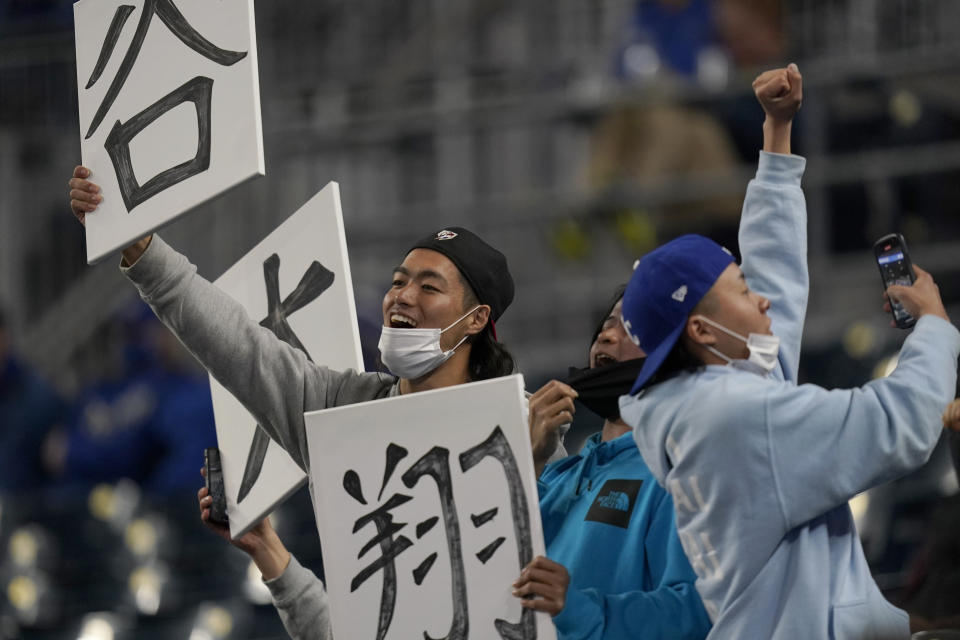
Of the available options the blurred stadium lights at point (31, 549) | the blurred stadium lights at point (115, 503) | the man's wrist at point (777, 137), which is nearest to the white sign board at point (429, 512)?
the man's wrist at point (777, 137)

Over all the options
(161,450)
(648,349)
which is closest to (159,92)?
(648,349)

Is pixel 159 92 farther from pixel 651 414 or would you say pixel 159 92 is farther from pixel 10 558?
pixel 10 558

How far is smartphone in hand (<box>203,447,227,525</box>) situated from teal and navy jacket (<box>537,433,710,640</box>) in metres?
0.77

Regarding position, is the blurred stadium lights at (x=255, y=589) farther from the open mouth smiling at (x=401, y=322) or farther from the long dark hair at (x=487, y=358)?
the open mouth smiling at (x=401, y=322)

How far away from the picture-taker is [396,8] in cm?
1056

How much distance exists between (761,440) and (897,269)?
0.45 metres

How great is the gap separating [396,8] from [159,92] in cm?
686

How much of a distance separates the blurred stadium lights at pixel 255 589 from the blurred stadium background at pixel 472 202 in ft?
0.08

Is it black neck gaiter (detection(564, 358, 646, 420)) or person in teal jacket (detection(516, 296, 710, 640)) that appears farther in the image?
black neck gaiter (detection(564, 358, 646, 420))

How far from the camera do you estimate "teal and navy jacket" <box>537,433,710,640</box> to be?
125 inches

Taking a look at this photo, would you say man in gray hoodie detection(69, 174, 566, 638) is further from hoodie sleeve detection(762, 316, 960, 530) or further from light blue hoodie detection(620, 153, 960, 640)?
hoodie sleeve detection(762, 316, 960, 530)

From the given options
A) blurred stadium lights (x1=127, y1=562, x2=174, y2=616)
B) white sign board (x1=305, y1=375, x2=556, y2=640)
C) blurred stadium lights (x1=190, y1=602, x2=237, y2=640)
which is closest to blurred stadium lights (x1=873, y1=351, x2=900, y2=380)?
blurred stadium lights (x1=190, y1=602, x2=237, y2=640)

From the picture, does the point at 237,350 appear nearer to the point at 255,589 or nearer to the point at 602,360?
the point at 602,360

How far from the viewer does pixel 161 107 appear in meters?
3.81
